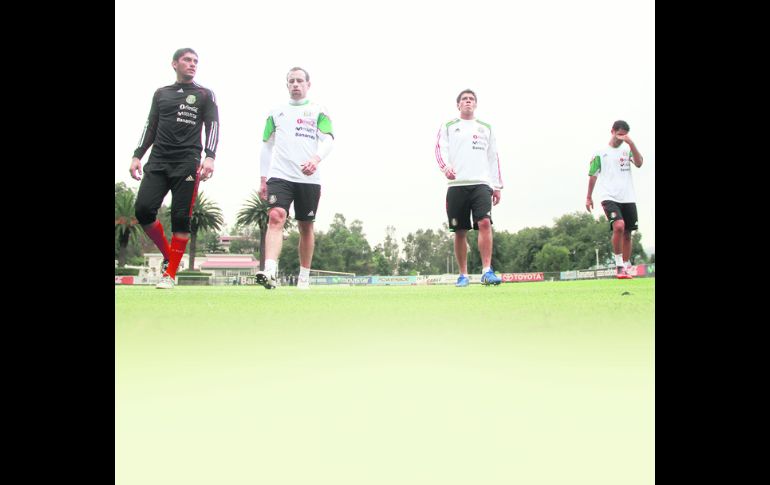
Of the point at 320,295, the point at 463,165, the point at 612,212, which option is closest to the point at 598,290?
the point at 612,212

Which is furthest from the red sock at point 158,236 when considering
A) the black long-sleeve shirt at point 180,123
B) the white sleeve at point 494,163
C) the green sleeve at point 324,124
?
the white sleeve at point 494,163

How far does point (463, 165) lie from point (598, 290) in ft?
3.97

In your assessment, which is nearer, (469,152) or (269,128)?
(269,128)

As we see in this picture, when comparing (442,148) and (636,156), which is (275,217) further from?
(636,156)

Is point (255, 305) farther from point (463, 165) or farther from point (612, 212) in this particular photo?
point (612, 212)

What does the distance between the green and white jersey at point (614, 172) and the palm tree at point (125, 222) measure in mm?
2968

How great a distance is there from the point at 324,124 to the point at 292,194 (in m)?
0.51

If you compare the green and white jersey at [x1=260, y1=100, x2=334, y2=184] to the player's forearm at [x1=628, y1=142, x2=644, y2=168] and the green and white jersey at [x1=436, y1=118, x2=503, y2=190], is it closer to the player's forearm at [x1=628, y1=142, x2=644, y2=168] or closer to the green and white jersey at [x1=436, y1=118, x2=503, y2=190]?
the green and white jersey at [x1=436, y1=118, x2=503, y2=190]

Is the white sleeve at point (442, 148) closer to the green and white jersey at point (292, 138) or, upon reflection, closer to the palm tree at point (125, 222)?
the green and white jersey at point (292, 138)

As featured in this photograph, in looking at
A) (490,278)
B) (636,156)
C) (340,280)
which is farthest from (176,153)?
(636,156)

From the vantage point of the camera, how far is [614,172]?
3.37 m

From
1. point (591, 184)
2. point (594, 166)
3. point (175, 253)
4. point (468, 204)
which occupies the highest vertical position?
point (594, 166)

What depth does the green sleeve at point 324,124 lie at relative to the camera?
325 centimetres

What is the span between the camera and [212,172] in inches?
126
